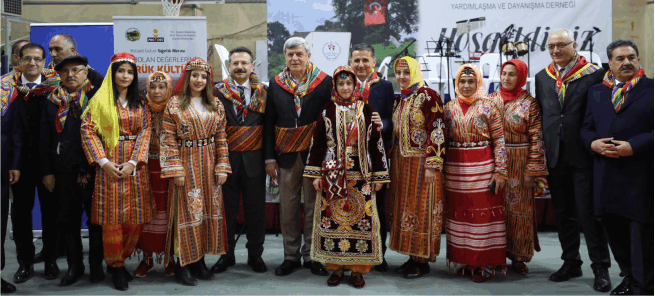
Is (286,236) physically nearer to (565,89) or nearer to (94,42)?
(565,89)

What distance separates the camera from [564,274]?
354cm

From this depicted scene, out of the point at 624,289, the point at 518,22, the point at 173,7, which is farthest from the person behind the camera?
the point at 518,22

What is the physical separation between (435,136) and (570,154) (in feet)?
2.75

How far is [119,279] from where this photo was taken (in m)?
3.33

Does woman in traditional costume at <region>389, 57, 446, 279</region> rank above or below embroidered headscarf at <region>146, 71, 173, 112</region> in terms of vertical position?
below

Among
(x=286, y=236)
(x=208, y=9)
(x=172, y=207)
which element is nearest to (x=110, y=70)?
(x=172, y=207)

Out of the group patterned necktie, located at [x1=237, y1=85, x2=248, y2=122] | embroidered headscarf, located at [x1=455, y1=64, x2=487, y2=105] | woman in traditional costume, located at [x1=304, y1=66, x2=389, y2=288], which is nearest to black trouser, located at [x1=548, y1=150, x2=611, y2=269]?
embroidered headscarf, located at [x1=455, y1=64, x2=487, y2=105]

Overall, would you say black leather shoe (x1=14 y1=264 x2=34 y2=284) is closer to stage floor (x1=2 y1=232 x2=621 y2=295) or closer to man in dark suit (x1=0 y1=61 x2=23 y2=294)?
stage floor (x1=2 y1=232 x2=621 y2=295)

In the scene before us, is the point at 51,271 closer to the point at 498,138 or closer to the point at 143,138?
the point at 143,138

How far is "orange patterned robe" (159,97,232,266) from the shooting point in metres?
3.31

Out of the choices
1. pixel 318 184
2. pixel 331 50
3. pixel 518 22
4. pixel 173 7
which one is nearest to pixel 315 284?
pixel 318 184

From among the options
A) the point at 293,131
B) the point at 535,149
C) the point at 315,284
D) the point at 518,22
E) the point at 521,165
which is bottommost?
the point at 315,284

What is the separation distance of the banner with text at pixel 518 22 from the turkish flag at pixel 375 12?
3.42 ft

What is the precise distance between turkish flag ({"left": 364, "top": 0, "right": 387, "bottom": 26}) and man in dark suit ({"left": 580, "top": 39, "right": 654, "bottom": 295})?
6072 millimetres
